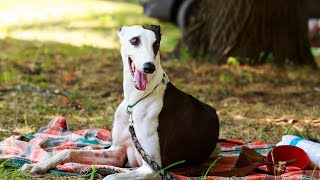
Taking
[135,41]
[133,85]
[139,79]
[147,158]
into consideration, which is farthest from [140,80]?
[147,158]

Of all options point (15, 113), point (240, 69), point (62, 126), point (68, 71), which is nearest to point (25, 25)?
point (68, 71)

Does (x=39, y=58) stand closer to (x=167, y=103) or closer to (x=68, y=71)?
(x=68, y=71)

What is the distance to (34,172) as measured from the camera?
4324 millimetres

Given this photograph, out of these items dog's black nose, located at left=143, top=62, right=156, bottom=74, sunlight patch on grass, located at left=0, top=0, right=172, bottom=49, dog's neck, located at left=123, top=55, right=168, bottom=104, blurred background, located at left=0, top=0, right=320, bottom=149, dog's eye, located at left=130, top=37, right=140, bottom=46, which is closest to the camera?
dog's black nose, located at left=143, top=62, right=156, bottom=74

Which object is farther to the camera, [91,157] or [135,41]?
[91,157]

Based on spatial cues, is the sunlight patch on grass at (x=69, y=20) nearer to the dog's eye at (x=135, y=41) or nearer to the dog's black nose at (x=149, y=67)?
the dog's eye at (x=135, y=41)

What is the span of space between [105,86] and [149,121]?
387 cm

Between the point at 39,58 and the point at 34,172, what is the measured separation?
5.61 m

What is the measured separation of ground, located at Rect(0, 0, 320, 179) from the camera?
6285 millimetres

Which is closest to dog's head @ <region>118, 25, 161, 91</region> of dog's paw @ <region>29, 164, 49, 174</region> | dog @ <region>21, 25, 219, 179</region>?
dog @ <region>21, 25, 219, 179</region>

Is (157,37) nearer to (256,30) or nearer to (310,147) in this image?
(310,147)

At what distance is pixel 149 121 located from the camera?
4.25 meters

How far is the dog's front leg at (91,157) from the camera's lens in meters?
4.41

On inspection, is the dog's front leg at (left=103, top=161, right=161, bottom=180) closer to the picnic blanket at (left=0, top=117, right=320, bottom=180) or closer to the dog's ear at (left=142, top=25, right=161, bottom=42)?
the picnic blanket at (left=0, top=117, right=320, bottom=180)
